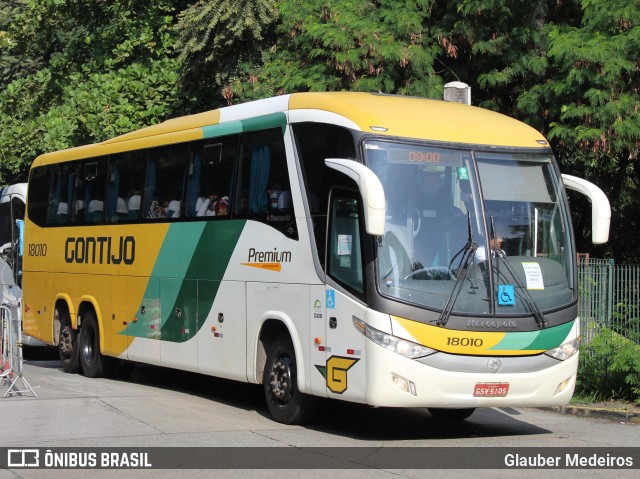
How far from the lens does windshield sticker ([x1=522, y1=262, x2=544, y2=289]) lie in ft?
36.6

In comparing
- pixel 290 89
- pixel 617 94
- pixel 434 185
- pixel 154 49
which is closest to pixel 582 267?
pixel 617 94

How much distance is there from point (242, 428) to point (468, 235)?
3.27m

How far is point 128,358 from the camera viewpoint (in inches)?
640

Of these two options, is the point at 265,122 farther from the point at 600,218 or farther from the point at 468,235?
the point at 600,218

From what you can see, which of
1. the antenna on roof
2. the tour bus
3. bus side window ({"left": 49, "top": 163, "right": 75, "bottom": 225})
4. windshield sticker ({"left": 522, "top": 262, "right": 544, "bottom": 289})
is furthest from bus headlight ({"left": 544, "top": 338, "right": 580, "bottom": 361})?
bus side window ({"left": 49, "top": 163, "right": 75, "bottom": 225})

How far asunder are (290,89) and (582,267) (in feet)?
22.9

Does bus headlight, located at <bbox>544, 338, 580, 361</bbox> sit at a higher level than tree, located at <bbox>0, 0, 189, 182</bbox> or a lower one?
lower

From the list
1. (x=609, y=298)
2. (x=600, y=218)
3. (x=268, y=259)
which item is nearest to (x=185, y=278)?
(x=268, y=259)

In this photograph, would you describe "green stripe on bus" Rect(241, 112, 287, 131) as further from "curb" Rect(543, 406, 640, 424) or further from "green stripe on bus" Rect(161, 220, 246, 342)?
"curb" Rect(543, 406, 640, 424)

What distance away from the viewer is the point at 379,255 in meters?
10.7

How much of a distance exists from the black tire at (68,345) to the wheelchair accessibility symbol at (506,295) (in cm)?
937

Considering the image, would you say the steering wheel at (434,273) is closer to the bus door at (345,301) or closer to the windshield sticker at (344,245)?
the bus door at (345,301)

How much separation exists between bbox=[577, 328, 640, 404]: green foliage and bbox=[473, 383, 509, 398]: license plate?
404 centimetres

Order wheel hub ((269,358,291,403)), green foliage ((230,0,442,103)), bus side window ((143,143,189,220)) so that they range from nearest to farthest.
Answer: wheel hub ((269,358,291,403)) → bus side window ((143,143,189,220)) → green foliage ((230,0,442,103))
